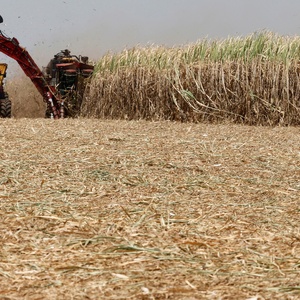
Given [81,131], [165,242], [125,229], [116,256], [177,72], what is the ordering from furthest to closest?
[177,72] < [81,131] < [125,229] < [165,242] < [116,256]

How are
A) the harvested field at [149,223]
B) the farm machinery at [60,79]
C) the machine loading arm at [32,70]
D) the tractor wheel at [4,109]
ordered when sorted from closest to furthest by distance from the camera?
the harvested field at [149,223] → the tractor wheel at [4,109] → the machine loading arm at [32,70] → the farm machinery at [60,79]

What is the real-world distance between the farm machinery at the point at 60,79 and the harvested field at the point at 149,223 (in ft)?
24.2

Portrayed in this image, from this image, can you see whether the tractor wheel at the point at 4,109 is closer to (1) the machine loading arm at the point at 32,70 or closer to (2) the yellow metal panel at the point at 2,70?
(2) the yellow metal panel at the point at 2,70

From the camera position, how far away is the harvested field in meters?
2.62

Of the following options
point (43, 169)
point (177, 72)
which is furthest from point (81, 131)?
point (177, 72)

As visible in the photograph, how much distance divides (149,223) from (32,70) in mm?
10906

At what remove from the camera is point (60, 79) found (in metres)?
14.0

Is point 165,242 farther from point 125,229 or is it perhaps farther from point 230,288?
point 230,288

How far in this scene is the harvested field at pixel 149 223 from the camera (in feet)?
8.59

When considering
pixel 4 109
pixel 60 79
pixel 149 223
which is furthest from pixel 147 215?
pixel 60 79

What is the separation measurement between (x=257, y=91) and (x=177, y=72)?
180 cm

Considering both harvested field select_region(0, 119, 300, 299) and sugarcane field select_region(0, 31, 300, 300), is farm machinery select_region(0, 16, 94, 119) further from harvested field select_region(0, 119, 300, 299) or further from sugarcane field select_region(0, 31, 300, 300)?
harvested field select_region(0, 119, 300, 299)

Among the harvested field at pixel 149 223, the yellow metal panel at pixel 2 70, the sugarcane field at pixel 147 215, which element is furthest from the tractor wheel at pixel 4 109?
the harvested field at pixel 149 223

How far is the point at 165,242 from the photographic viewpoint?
Result: 323 centimetres
